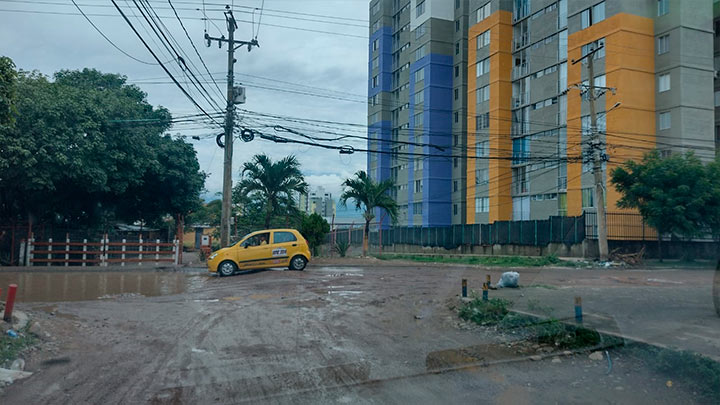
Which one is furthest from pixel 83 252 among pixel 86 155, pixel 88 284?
pixel 88 284

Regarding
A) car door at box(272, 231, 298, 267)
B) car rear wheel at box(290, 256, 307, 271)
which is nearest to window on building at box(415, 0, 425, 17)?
car door at box(272, 231, 298, 267)

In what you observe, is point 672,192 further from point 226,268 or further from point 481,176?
point 481,176

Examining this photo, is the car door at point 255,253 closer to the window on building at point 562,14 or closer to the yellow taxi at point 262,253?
the yellow taxi at point 262,253

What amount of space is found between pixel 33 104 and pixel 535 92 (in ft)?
113

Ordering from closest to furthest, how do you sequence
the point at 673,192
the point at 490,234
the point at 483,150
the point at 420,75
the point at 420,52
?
the point at 673,192 < the point at 490,234 < the point at 483,150 < the point at 420,75 < the point at 420,52

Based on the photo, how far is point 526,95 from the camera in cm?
4438

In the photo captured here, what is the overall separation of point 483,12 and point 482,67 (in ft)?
15.8

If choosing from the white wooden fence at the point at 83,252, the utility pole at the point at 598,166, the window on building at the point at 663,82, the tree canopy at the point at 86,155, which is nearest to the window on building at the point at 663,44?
the window on building at the point at 663,82

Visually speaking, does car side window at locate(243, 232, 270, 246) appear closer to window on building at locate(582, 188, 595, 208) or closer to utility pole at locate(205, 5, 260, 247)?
utility pole at locate(205, 5, 260, 247)

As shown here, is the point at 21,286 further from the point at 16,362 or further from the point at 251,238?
the point at 16,362

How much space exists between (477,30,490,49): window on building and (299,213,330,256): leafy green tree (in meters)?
28.2

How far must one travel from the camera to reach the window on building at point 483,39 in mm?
46844

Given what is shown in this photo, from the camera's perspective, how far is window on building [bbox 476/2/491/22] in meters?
46.7

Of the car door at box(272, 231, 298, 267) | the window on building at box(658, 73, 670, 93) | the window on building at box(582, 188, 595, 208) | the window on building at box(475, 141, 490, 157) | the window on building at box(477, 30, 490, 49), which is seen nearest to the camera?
the car door at box(272, 231, 298, 267)
